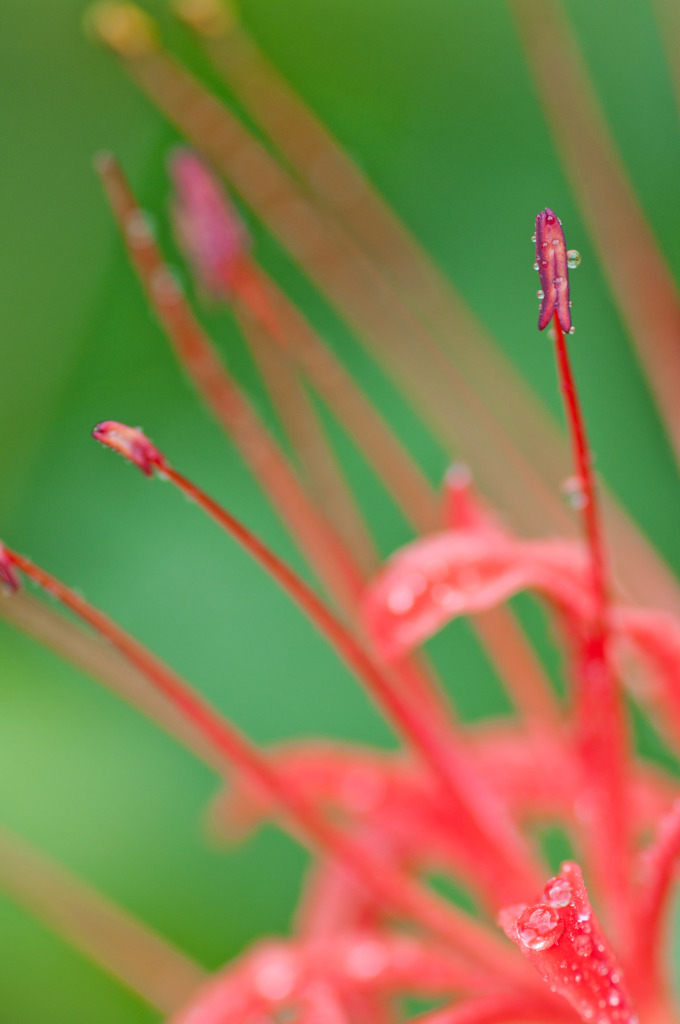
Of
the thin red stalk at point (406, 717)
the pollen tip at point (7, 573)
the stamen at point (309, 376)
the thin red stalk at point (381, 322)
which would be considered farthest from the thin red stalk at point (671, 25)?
the pollen tip at point (7, 573)

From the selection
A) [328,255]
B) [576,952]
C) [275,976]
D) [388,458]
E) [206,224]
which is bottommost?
[576,952]

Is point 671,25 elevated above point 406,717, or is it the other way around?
point 671,25

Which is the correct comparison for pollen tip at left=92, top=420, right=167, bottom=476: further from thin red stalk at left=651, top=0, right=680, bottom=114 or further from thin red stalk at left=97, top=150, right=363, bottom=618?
thin red stalk at left=651, top=0, right=680, bottom=114

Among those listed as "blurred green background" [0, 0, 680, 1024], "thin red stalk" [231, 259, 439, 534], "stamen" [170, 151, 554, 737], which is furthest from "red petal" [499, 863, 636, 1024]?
"blurred green background" [0, 0, 680, 1024]

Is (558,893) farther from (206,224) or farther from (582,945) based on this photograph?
(206,224)

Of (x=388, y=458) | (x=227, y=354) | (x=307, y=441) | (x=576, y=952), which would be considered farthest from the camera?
(x=227, y=354)

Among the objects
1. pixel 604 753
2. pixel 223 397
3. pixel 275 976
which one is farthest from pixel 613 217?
pixel 275 976
